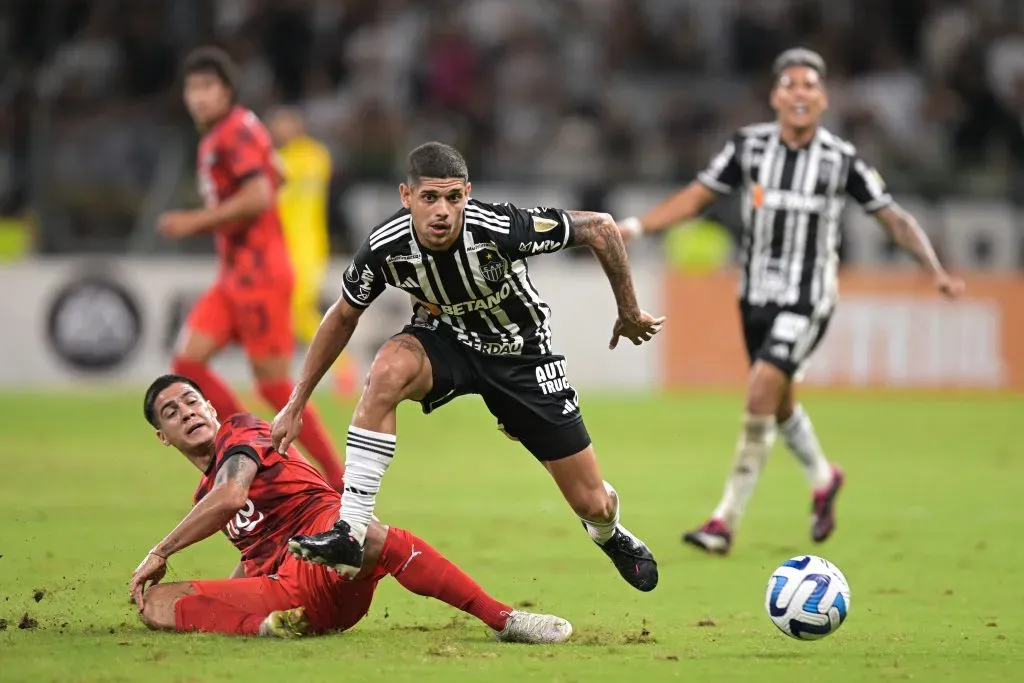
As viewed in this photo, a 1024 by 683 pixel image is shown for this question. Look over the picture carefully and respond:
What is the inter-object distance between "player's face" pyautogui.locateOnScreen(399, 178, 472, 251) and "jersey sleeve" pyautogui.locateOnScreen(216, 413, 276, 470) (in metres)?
1.09

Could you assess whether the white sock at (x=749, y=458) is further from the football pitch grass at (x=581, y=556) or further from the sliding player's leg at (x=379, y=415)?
the sliding player's leg at (x=379, y=415)

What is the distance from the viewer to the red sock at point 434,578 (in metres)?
6.05

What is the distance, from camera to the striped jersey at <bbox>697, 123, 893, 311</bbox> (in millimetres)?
9250

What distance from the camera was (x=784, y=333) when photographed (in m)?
9.09

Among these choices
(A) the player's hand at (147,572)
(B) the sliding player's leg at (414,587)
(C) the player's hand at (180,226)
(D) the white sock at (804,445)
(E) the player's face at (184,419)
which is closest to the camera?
(A) the player's hand at (147,572)

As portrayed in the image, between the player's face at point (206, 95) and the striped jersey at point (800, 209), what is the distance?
3335 mm

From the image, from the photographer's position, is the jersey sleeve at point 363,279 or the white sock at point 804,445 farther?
the white sock at point 804,445

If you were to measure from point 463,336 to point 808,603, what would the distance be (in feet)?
5.82

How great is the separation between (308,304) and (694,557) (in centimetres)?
887

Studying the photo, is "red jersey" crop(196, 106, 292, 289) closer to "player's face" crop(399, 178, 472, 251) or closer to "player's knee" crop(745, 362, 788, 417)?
"player's knee" crop(745, 362, 788, 417)

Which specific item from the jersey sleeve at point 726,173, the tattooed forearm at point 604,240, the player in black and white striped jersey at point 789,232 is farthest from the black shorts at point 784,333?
A: the tattooed forearm at point 604,240

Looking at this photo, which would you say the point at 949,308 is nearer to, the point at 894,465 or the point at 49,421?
the point at 894,465

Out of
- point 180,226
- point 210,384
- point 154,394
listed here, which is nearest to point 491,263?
point 154,394

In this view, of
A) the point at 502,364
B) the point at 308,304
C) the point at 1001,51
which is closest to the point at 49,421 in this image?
the point at 308,304
